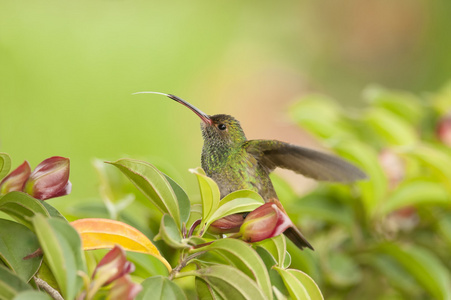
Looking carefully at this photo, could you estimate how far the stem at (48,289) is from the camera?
61 cm

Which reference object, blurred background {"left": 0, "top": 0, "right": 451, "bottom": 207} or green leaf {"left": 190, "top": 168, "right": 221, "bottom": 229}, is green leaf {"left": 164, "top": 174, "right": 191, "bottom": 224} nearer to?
green leaf {"left": 190, "top": 168, "right": 221, "bottom": 229}

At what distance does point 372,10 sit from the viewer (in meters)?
5.02

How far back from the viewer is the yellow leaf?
2.14 feet

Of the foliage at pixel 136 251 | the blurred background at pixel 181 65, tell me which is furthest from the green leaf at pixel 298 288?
the blurred background at pixel 181 65

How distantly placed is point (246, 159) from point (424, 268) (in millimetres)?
509

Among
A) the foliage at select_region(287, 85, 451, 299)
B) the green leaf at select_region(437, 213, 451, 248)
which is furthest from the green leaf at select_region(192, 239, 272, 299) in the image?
the green leaf at select_region(437, 213, 451, 248)

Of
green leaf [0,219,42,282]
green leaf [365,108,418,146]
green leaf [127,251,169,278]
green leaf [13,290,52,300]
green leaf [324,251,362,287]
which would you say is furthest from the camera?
green leaf [365,108,418,146]

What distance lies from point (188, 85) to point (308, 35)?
1633 millimetres

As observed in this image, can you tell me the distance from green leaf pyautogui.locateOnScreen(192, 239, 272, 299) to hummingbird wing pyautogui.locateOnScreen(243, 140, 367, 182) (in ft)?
1.00

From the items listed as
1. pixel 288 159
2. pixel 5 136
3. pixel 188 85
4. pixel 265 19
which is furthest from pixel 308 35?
pixel 288 159

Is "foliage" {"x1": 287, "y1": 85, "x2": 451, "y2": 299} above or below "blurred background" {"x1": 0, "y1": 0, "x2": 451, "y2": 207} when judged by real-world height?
below

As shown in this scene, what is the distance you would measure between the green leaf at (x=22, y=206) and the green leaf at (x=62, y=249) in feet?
0.26

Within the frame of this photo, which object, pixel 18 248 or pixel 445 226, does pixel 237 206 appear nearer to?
pixel 18 248

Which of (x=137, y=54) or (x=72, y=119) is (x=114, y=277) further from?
(x=137, y=54)
